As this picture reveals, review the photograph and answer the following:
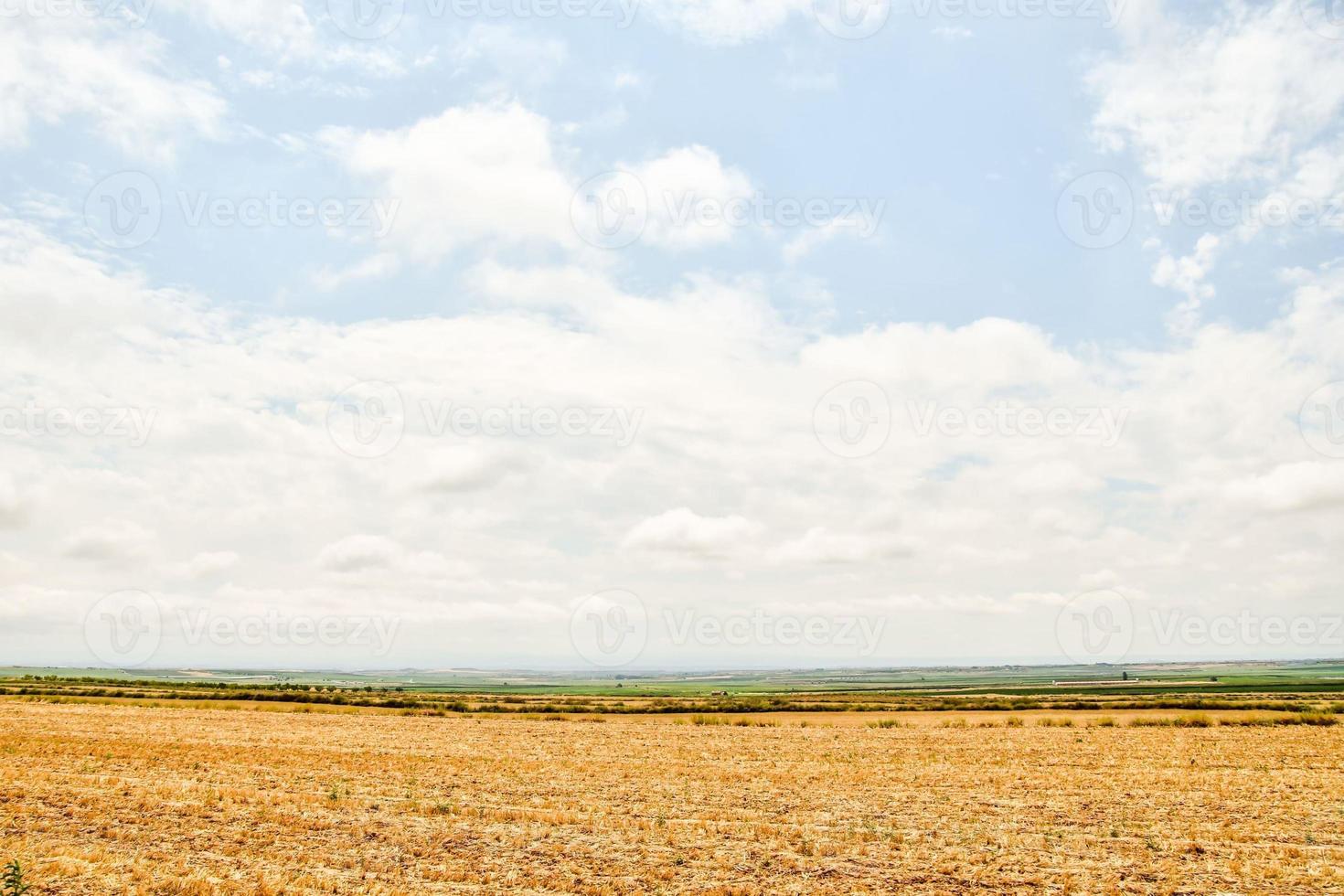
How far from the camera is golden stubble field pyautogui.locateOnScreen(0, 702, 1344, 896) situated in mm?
16188

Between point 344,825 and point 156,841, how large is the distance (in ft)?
13.1

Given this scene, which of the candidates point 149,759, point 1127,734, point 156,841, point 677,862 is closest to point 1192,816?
point 677,862

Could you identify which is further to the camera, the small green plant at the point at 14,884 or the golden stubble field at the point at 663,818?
the golden stubble field at the point at 663,818

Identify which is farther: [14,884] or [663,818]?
[663,818]

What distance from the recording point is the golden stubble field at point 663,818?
16.2m

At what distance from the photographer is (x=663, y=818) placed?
863 inches

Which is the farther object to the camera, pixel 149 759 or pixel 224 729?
pixel 224 729

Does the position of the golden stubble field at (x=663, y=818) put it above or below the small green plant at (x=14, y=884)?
below

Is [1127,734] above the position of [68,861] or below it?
below

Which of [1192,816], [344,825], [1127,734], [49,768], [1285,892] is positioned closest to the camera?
[1285,892]

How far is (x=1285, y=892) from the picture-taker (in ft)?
51.3

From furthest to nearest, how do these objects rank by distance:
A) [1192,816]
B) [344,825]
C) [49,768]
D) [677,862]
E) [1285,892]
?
[49,768] → [1192,816] → [344,825] → [677,862] → [1285,892]

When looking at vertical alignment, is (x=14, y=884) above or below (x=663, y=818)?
above

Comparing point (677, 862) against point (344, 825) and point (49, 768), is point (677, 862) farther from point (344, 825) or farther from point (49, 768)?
point (49, 768)
